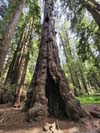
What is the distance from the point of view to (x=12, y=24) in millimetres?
9703

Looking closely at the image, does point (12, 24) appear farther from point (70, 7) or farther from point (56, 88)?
point (70, 7)

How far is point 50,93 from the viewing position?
796 cm

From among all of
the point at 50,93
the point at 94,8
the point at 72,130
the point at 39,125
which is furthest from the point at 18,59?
the point at 72,130

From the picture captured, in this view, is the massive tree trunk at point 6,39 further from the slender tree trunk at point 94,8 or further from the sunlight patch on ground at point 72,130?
the slender tree trunk at point 94,8

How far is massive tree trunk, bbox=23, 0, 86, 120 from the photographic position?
728 cm

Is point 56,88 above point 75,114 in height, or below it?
above

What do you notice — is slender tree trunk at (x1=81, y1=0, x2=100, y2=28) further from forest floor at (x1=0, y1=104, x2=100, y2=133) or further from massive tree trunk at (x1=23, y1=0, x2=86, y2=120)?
forest floor at (x1=0, y1=104, x2=100, y2=133)

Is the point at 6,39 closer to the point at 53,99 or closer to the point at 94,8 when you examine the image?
the point at 53,99

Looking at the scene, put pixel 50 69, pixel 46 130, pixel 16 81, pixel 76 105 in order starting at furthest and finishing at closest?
pixel 16 81, pixel 50 69, pixel 76 105, pixel 46 130

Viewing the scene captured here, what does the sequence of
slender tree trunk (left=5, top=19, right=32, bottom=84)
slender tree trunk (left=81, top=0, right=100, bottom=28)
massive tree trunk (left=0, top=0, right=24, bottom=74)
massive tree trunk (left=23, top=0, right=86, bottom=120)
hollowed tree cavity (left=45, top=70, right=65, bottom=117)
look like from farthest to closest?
slender tree trunk (left=5, top=19, right=32, bottom=84)
slender tree trunk (left=81, top=0, right=100, bottom=28)
massive tree trunk (left=0, top=0, right=24, bottom=74)
hollowed tree cavity (left=45, top=70, right=65, bottom=117)
massive tree trunk (left=23, top=0, right=86, bottom=120)

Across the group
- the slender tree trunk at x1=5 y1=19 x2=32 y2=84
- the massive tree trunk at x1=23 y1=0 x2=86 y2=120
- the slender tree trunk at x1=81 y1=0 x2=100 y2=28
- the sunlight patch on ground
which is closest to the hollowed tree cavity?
the massive tree trunk at x1=23 y1=0 x2=86 y2=120

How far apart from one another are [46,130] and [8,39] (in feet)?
14.3

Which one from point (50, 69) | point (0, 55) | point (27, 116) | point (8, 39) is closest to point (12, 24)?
point (8, 39)

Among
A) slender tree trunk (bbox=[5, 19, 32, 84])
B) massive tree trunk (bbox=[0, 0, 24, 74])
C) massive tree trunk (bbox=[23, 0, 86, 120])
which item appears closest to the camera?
massive tree trunk (bbox=[23, 0, 86, 120])
